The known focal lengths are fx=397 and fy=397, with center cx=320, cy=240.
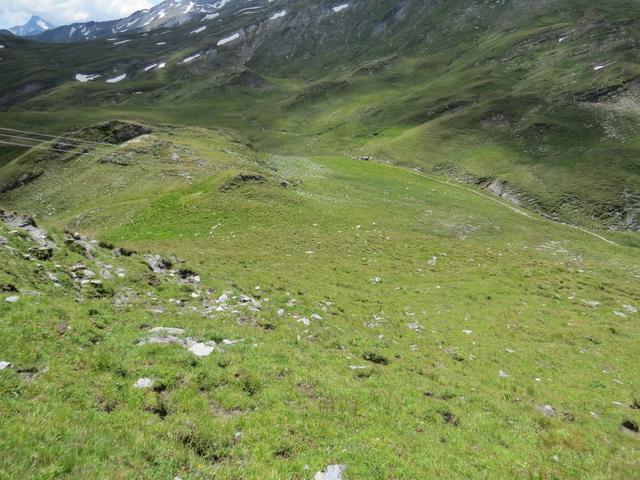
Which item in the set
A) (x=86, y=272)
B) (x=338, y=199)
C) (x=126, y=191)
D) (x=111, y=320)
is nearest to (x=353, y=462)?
(x=111, y=320)

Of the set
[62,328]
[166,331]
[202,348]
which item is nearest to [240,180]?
[166,331]

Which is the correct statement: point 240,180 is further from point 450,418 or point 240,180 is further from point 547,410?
point 547,410

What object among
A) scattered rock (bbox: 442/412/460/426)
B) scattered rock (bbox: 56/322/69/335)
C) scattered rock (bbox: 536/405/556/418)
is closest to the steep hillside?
scattered rock (bbox: 536/405/556/418)

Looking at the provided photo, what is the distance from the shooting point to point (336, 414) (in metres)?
14.0

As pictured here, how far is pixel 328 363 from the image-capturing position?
695 inches

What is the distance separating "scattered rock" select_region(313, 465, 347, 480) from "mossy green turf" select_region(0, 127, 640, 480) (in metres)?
0.25

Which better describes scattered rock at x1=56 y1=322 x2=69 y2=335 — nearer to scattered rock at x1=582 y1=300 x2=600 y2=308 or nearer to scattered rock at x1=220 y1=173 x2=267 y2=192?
scattered rock at x1=582 y1=300 x2=600 y2=308

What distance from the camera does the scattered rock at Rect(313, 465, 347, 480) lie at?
35.9ft

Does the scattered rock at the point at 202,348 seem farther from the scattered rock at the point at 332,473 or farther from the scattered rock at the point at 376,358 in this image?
the scattered rock at the point at 376,358

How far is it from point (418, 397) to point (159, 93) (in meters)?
216

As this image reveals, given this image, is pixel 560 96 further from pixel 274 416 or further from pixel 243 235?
pixel 274 416

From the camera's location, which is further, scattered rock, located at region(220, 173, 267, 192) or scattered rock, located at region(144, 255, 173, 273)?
scattered rock, located at region(220, 173, 267, 192)

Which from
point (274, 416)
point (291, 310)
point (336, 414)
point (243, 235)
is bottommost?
point (243, 235)

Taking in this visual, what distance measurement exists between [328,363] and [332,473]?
259 inches
